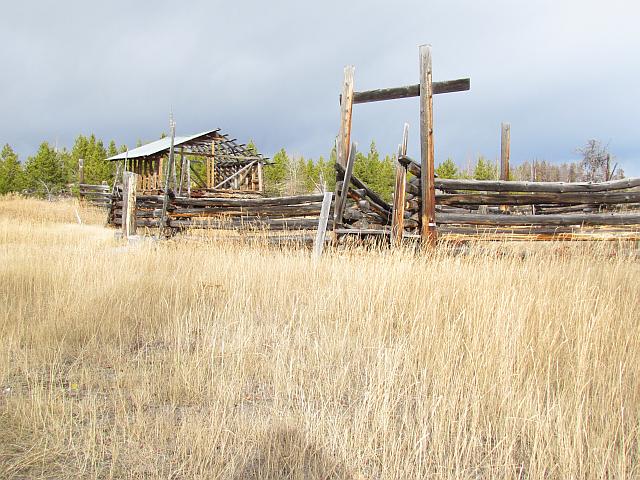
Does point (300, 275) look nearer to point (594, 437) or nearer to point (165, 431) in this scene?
point (165, 431)

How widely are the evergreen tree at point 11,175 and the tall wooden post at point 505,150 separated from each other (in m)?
46.7

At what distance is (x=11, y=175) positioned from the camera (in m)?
44.4

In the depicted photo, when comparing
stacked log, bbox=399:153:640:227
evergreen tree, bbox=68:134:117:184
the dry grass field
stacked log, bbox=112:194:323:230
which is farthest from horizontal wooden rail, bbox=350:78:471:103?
evergreen tree, bbox=68:134:117:184

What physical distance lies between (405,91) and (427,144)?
983 mm

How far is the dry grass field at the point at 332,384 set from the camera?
1.87 metres

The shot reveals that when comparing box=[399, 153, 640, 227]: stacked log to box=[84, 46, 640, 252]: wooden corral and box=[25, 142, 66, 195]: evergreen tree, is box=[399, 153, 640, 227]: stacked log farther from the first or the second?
box=[25, 142, 66, 195]: evergreen tree

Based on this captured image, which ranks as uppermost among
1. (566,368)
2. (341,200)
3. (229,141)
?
(229,141)

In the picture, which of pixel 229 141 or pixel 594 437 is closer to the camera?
pixel 594 437

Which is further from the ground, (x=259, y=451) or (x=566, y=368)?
(x=566, y=368)

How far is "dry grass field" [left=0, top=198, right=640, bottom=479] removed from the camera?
6.14 feet

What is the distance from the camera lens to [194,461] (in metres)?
1.87

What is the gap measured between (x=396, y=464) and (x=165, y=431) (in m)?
1.07

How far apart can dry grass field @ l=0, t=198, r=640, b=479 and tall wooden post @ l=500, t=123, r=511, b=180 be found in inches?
303

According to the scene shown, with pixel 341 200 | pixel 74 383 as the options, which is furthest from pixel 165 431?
pixel 341 200
